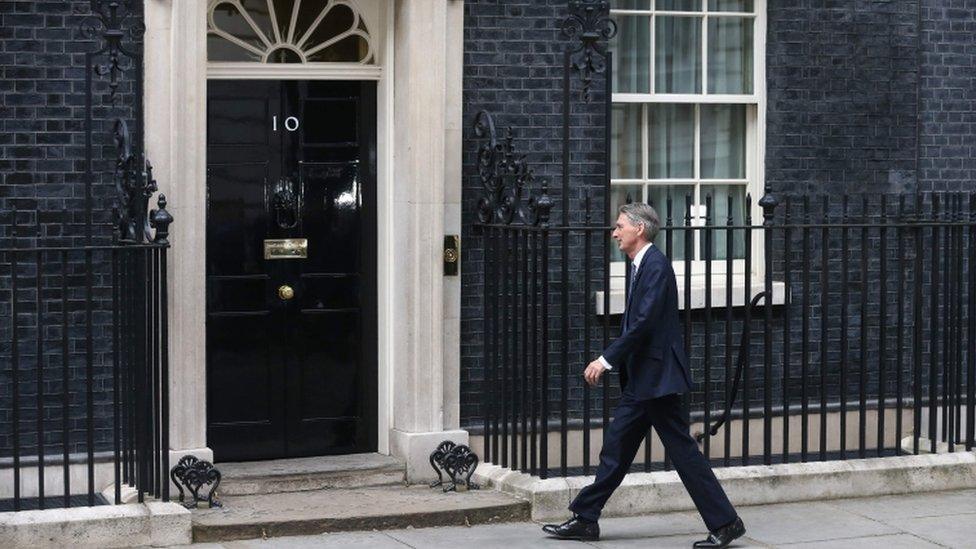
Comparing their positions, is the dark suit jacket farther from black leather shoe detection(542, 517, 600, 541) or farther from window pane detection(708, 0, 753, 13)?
window pane detection(708, 0, 753, 13)

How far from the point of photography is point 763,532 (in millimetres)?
9156

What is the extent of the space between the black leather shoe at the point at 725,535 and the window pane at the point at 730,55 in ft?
11.4

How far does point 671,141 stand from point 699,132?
0.20m

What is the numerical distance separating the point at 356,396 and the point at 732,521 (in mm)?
2721

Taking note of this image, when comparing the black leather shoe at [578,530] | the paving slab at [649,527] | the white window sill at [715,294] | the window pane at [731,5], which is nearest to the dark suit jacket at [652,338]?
the black leather shoe at [578,530]

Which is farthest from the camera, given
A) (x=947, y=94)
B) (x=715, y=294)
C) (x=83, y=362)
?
(x=947, y=94)

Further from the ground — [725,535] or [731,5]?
[731,5]

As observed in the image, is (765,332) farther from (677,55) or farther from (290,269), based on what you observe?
(290,269)

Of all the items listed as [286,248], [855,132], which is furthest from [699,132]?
[286,248]

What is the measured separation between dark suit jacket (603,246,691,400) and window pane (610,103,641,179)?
2387 mm

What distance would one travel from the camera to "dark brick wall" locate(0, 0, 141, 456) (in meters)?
9.23

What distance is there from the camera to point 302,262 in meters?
10.2

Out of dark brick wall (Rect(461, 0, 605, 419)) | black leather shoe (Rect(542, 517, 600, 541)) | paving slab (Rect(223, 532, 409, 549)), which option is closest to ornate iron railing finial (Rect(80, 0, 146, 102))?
dark brick wall (Rect(461, 0, 605, 419))

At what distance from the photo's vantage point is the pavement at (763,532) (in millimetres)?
8789
